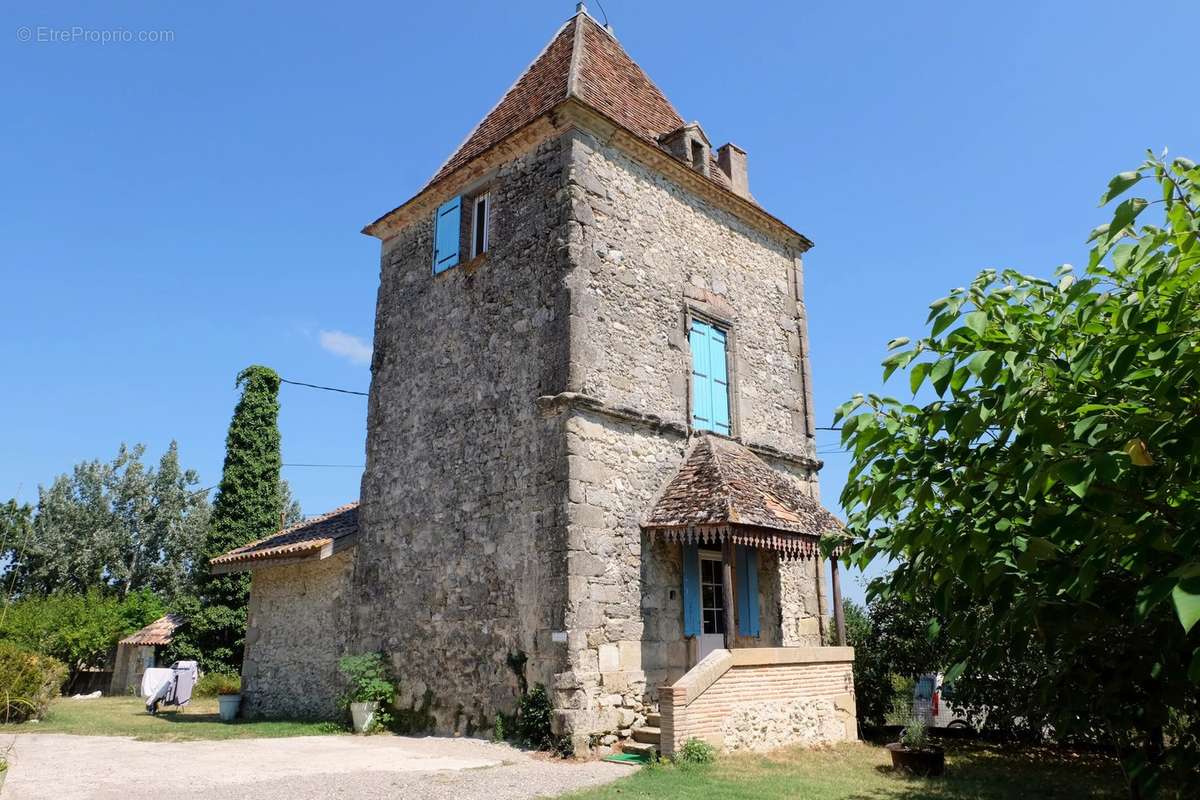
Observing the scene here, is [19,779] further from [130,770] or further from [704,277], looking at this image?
[704,277]

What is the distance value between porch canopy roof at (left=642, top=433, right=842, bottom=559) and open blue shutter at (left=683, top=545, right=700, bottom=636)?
21 centimetres

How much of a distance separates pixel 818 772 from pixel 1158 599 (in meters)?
7.69

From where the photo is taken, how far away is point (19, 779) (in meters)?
7.69

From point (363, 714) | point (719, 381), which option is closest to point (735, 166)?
point (719, 381)

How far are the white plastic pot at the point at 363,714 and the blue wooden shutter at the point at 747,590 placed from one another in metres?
5.33

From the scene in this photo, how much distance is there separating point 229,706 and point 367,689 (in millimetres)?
4282

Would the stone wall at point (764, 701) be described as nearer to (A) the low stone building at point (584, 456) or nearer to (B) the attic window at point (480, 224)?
(A) the low stone building at point (584, 456)

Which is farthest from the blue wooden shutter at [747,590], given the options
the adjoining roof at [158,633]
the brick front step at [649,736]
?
the adjoining roof at [158,633]

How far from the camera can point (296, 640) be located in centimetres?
1427

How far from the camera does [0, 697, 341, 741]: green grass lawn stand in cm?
1168

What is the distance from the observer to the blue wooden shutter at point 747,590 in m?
11.4

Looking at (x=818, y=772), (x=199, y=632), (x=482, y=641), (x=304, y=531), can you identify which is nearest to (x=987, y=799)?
(x=818, y=772)

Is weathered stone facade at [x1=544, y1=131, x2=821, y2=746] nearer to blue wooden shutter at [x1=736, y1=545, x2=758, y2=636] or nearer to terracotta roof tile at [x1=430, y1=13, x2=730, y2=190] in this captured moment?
blue wooden shutter at [x1=736, y1=545, x2=758, y2=636]

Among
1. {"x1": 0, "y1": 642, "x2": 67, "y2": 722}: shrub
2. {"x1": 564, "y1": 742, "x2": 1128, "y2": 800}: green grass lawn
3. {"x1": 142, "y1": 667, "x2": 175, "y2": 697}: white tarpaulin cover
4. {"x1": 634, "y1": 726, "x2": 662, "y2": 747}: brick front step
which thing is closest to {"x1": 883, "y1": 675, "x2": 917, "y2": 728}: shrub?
{"x1": 564, "y1": 742, "x2": 1128, "y2": 800}: green grass lawn
